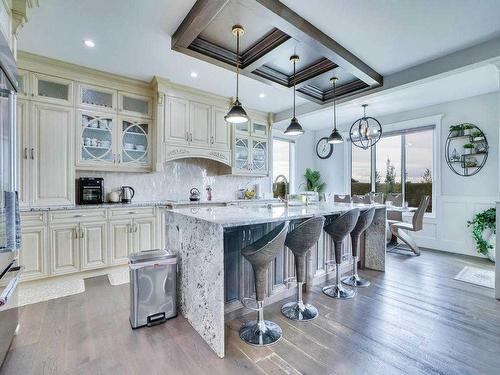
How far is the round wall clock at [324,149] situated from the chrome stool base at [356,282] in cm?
418

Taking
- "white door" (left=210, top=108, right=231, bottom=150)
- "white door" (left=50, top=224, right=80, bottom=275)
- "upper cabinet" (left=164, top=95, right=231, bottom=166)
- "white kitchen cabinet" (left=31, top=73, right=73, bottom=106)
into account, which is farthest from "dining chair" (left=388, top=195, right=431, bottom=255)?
"white kitchen cabinet" (left=31, top=73, right=73, bottom=106)

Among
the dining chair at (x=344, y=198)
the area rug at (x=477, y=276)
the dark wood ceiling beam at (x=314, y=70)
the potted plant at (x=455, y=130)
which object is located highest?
the dark wood ceiling beam at (x=314, y=70)

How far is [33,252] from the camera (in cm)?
296

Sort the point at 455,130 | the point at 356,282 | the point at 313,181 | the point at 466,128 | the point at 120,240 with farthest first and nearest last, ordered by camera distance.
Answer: the point at 313,181 < the point at 455,130 < the point at 466,128 < the point at 120,240 < the point at 356,282

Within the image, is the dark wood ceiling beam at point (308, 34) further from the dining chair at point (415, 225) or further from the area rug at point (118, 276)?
the area rug at point (118, 276)

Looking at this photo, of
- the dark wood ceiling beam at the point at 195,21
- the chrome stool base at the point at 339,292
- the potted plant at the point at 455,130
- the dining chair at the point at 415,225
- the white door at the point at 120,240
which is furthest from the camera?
the potted plant at the point at 455,130

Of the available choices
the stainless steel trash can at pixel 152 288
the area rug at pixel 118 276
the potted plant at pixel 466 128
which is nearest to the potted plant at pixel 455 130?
the potted plant at pixel 466 128

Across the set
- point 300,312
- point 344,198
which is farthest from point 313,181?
point 300,312

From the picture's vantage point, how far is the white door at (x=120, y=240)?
3439 millimetres

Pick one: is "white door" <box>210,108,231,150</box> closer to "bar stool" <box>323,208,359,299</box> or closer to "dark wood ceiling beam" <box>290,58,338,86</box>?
"dark wood ceiling beam" <box>290,58,338,86</box>

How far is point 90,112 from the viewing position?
3512 millimetres

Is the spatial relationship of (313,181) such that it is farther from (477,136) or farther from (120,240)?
(120,240)

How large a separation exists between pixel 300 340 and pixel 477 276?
2.94 meters

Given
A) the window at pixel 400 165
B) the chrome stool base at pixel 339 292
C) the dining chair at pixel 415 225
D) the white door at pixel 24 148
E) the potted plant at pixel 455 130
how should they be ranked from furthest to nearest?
the window at pixel 400 165
the potted plant at pixel 455 130
the dining chair at pixel 415 225
the white door at pixel 24 148
the chrome stool base at pixel 339 292
